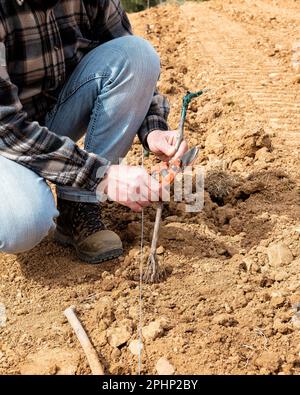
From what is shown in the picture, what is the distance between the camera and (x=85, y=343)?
1859 mm

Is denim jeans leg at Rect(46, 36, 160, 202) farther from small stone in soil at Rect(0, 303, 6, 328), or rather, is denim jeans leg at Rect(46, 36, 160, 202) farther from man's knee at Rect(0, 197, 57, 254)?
small stone in soil at Rect(0, 303, 6, 328)

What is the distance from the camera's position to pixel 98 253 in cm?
229

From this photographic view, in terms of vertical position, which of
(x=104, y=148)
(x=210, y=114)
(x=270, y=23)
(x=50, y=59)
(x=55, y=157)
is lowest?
(x=270, y=23)

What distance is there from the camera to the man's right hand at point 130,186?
6.02 ft

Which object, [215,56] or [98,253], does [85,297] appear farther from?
[215,56]

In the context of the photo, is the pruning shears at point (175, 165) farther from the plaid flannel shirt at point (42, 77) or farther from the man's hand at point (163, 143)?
the plaid flannel shirt at point (42, 77)

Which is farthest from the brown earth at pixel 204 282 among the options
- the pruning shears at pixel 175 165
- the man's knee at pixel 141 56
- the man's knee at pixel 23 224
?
the man's knee at pixel 141 56

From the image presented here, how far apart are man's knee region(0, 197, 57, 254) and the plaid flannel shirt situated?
5.3 inches

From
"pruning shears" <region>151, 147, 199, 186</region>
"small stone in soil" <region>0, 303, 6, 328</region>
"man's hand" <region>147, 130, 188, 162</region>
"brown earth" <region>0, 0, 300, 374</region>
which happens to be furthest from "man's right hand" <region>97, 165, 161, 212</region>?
"small stone in soil" <region>0, 303, 6, 328</region>

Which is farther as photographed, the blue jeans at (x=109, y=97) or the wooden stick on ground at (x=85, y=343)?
the blue jeans at (x=109, y=97)

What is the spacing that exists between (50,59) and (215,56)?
3353mm

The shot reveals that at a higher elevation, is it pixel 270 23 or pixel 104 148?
pixel 104 148

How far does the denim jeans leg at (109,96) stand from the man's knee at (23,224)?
1.02 feet
